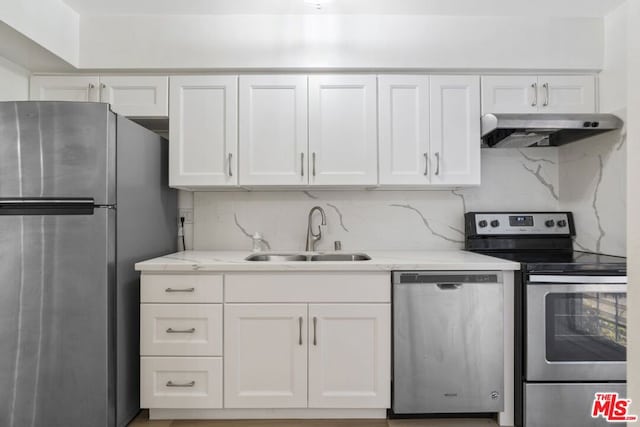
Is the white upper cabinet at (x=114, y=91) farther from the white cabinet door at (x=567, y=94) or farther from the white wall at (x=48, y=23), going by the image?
the white cabinet door at (x=567, y=94)

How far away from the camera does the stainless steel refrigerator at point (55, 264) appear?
5.54ft

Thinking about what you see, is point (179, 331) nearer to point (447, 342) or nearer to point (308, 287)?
point (308, 287)

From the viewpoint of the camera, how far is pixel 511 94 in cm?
233

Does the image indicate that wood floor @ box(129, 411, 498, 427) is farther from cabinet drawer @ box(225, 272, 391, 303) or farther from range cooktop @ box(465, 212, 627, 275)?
range cooktop @ box(465, 212, 627, 275)

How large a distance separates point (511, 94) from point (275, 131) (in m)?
1.52

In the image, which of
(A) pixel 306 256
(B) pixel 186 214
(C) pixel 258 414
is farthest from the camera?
(B) pixel 186 214

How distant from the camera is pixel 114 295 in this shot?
179cm

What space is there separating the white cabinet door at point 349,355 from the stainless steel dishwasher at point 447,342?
67mm

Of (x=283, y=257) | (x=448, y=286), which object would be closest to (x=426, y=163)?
(x=448, y=286)

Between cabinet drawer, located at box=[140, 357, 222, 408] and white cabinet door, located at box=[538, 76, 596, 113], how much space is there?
8.20 feet

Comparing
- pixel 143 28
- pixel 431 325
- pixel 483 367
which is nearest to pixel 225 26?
pixel 143 28

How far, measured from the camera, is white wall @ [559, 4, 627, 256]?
2127 millimetres

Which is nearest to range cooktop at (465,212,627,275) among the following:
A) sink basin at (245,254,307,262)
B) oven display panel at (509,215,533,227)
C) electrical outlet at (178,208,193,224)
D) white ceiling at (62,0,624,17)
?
oven display panel at (509,215,533,227)

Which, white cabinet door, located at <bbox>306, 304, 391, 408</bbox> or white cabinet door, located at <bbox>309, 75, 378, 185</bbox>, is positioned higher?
white cabinet door, located at <bbox>309, 75, 378, 185</bbox>
